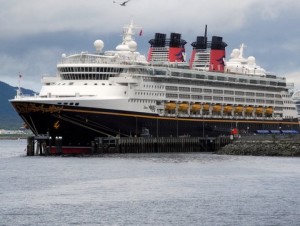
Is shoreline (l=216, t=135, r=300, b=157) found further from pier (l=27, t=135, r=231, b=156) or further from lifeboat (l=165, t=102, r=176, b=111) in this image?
lifeboat (l=165, t=102, r=176, b=111)

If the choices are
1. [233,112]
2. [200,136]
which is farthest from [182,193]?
[233,112]

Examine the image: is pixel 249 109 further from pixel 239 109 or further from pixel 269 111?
pixel 269 111

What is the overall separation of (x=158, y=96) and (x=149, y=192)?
183 ft

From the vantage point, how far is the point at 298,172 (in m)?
85.2

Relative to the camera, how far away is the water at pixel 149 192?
5703 centimetres

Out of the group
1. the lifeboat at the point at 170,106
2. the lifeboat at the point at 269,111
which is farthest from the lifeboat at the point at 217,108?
the lifeboat at the point at 269,111

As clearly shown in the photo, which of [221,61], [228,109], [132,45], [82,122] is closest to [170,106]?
[132,45]

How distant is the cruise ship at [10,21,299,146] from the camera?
111125mm

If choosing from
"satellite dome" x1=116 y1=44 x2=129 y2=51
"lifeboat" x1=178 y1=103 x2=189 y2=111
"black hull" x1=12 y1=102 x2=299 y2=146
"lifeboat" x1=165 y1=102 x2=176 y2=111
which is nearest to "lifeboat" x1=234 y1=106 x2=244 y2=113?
"lifeboat" x1=178 y1=103 x2=189 y2=111

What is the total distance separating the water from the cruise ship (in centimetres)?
1102

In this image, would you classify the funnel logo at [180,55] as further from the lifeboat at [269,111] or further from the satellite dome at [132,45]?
the lifeboat at [269,111]

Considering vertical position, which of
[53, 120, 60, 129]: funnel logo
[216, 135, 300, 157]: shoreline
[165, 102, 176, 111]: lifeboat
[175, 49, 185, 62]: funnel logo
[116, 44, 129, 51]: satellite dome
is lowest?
[216, 135, 300, 157]: shoreline

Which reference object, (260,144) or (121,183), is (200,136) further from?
(121,183)

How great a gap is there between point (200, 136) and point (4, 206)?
69.6 m
